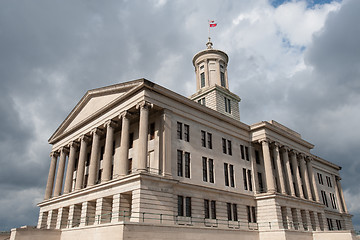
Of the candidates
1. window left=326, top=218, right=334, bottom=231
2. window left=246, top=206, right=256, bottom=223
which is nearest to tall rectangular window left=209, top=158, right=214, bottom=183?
window left=246, top=206, right=256, bottom=223

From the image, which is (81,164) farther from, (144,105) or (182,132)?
(182,132)

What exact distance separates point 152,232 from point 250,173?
23459 millimetres

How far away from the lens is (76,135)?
46219 millimetres

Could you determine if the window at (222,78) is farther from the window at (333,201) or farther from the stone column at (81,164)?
the window at (333,201)

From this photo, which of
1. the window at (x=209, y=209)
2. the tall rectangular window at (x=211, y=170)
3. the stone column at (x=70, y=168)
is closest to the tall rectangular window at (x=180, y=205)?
the window at (x=209, y=209)

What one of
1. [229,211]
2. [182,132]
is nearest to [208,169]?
[182,132]

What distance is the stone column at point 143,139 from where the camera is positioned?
31066mm

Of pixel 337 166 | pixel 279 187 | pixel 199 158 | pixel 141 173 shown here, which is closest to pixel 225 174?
pixel 199 158

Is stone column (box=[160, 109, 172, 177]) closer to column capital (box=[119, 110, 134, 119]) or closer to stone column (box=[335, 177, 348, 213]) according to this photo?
column capital (box=[119, 110, 134, 119])

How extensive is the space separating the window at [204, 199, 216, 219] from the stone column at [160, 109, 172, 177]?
7.20m

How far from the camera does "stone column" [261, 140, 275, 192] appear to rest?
42.6 m

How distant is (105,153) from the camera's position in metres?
36.9

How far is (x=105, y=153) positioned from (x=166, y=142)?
8.36 meters

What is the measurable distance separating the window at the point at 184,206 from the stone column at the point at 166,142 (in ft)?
11.4
